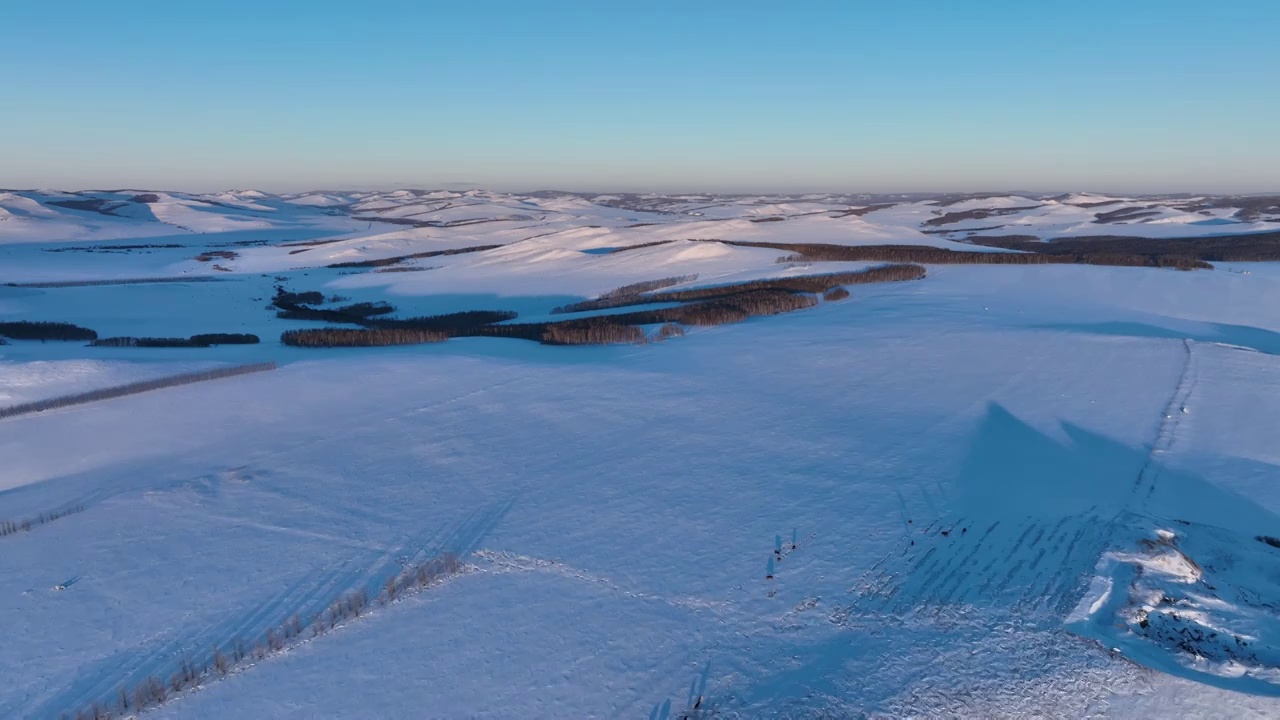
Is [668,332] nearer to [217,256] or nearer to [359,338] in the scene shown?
[359,338]

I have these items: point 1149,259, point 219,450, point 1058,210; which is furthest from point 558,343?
point 1058,210

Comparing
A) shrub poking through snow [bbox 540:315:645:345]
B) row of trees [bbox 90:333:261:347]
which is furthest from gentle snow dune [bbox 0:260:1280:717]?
row of trees [bbox 90:333:261:347]

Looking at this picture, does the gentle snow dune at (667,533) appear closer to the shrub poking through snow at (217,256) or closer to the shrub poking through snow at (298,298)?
the shrub poking through snow at (298,298)

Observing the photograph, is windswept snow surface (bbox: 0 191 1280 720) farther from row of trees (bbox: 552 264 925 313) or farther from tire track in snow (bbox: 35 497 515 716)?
row of trees (bbox: 552 264 925 313)

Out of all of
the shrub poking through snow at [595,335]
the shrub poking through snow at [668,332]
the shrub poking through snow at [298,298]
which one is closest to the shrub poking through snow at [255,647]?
the shrub poking through snow at [595,335]

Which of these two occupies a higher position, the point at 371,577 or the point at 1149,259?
the point at 1149,259

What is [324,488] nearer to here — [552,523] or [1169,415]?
[552,523]
